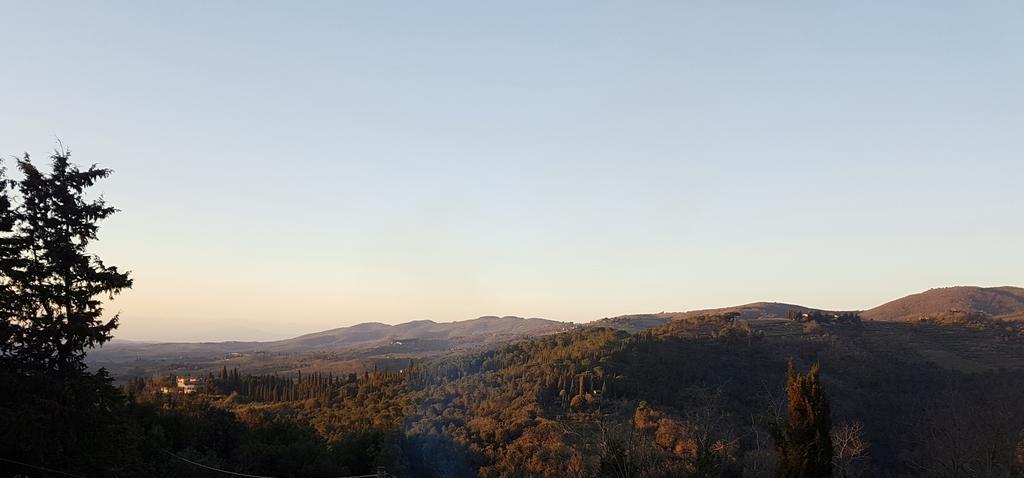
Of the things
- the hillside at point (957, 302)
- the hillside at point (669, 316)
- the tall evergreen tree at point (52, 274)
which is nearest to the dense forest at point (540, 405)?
the tall evergreen tree at point (52, 274)

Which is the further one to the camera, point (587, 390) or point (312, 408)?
point (312, 408)

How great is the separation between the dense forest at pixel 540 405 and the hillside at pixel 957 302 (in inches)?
2690

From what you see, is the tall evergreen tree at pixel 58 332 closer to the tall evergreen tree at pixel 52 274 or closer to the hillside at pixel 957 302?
the tall evergreen tree at pixel 52 274

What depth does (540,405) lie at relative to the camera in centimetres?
5528

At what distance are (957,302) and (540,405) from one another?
154 metres

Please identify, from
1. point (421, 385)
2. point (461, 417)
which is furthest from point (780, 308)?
point (461, 417)

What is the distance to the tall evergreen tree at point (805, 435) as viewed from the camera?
21156 millimetres

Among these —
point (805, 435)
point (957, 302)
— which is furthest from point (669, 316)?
point (805, 435)

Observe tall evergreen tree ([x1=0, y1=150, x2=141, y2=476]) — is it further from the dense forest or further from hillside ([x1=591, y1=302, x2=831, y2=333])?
hillside ([x1=591, y1=302, x2=831, y2=333])

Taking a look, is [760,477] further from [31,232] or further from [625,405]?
[31,232]

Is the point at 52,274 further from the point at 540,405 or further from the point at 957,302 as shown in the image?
the point at 957,302

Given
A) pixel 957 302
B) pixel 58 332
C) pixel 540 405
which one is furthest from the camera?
pixel 957 302

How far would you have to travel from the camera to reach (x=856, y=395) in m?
59.8

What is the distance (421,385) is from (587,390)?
21.5m
